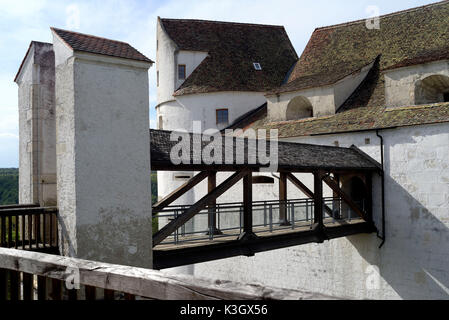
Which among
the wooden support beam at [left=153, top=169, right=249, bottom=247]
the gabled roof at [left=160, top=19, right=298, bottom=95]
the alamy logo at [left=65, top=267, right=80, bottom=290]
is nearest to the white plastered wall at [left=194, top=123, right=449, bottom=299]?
the wooden support beam at [left=153, top=169, right=249, bottom=247]

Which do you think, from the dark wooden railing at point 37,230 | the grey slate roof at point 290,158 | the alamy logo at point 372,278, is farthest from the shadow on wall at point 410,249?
the dark wooden railing at point 37,230

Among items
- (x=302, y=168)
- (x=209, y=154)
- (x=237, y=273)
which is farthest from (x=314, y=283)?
(x=209, y=154)

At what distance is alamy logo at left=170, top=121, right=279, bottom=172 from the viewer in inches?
345

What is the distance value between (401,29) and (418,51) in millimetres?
1928

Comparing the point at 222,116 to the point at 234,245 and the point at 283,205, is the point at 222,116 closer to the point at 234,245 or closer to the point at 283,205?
the point at 283,205

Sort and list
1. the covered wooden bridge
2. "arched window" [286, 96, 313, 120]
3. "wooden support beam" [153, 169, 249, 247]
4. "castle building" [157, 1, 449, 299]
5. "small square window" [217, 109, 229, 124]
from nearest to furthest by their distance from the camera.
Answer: "wooden support beam" [153, 169, 249, 247], the covered wooden bridge, "castle building" [157, 1, 449, 299], "arched window" [286, 96, 313, 120], "small square window" [217, 109, 229, 124]

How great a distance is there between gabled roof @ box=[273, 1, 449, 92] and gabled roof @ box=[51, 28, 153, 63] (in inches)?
401

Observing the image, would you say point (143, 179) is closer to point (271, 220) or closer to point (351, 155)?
point (271, 220)

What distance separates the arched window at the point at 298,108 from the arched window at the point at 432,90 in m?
4.44

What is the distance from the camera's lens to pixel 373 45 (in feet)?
59.9

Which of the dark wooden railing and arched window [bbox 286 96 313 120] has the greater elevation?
arched window [bbox 286 96 313 120]

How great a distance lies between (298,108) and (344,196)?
246 inches

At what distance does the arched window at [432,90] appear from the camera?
14.4 metres

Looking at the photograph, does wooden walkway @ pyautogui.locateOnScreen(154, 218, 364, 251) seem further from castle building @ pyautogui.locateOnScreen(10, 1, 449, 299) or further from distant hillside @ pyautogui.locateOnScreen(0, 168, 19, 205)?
distant hillside @ pyautogui.locateOnScreen(0, 168, 19, 205)
